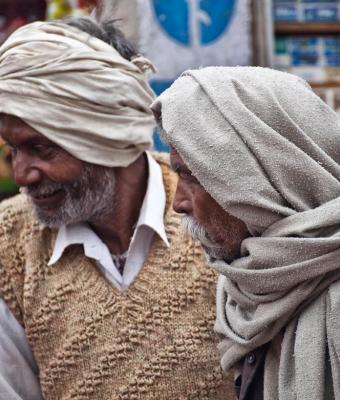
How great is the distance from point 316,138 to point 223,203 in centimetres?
30

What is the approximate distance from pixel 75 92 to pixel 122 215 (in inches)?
20.3

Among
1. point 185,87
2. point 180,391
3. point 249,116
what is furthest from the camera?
point 180,391

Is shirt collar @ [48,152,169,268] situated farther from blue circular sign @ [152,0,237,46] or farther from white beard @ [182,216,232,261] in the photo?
blue circular sign @ [152,0,237,46]

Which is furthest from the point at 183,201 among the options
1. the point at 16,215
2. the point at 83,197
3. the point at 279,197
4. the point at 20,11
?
the point at 20,11

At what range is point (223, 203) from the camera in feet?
7.44

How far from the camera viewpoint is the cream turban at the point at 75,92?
321 cm

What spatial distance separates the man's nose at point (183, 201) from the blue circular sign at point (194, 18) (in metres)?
3.75

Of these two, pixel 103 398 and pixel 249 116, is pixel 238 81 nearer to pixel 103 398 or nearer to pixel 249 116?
pixel 249 116

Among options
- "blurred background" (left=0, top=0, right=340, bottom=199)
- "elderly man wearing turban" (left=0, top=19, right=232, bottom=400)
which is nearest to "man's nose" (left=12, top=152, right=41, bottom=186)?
"elderly man wearing turban" (left=0, top=19, right=232, bottom=400)

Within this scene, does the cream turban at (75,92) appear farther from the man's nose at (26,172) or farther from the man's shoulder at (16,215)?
the man's shoulder at (16,215)

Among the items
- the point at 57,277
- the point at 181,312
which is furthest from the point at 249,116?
the point at 57,277

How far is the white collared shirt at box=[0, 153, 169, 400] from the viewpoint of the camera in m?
3.14

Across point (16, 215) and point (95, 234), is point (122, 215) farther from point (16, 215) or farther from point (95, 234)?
point (16, 215)

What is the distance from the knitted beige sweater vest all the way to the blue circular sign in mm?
3211
